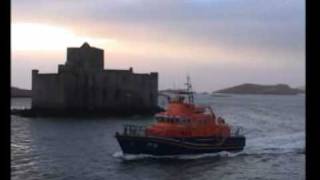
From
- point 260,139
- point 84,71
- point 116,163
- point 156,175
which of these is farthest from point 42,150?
point 84,71

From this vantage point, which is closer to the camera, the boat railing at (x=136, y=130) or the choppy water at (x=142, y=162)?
the choppy water at (x=142, y=162)

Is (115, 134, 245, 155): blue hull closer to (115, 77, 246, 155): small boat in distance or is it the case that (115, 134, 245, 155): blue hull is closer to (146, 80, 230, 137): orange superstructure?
(115, 77, 246, 155): small boat in distance

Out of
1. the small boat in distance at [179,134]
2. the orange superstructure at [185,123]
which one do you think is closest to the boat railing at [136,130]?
the small boat in distance at [179,134]

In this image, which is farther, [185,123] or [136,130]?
[136,130]

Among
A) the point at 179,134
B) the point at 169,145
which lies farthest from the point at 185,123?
the point at 169,145

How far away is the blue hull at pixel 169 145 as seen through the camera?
27.6 meters

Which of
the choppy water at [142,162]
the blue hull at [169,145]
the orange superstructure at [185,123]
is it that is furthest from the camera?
the blue hull at [169,145]

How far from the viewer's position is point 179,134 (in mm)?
27297

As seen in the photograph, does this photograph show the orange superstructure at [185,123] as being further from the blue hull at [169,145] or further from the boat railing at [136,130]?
the blue hull at [169,145]

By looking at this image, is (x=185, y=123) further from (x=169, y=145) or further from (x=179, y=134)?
(x=169, y=145)

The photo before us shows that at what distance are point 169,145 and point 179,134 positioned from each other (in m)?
0.91

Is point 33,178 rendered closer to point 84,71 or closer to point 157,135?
point 157,135

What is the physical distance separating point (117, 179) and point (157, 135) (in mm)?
4510

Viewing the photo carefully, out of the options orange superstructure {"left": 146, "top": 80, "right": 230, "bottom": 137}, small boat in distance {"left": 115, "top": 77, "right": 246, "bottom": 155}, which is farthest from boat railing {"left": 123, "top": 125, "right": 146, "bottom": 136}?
orange superstructure {"left": 146, "top": 80, "right": 230, "bottom": 137}
